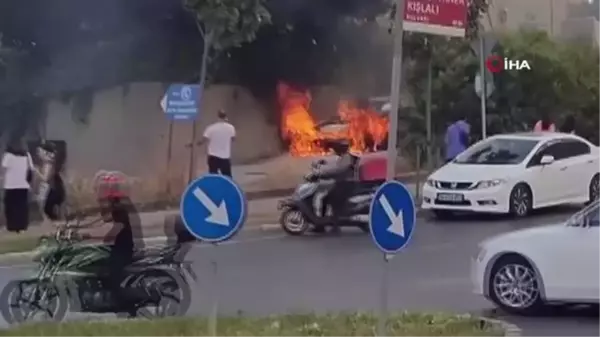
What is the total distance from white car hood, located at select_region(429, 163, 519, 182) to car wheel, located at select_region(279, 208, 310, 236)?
313cm

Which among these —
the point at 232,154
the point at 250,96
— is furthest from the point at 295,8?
the point at 232,154

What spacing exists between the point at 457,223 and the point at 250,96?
4.91 m

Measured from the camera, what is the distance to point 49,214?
19.9 meters

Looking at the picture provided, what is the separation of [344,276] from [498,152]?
7.71m

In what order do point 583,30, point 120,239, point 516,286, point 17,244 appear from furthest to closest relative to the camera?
point 583,30 < point 17,244 < point 516,286 < point 120,239

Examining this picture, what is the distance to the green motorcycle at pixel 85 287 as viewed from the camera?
34.7ft

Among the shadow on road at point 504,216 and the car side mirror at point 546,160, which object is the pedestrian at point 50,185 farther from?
the car side mirror at point 546,160

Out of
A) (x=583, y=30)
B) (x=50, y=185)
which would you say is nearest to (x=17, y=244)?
(x=50, y=185)

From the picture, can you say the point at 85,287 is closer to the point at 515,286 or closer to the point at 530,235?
the point at 515,286

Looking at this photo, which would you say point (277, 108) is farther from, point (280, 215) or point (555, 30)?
point (555, 30)

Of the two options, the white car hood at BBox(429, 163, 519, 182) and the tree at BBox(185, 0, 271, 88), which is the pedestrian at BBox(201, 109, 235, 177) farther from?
the white car hood at BBox(429, 163, 519, 182)

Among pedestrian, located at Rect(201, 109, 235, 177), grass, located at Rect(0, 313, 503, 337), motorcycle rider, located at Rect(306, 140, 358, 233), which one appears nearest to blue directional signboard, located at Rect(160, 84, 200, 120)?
pedestrian, located at Rect(201, 109, 235, 177)

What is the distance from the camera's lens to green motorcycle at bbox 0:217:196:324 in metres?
10.6

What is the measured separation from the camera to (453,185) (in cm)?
2055
